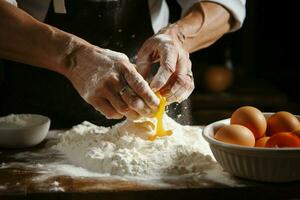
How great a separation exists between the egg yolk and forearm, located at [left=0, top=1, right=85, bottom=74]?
273mm

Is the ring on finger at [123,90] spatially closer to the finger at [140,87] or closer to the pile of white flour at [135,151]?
the finger at [140,87]

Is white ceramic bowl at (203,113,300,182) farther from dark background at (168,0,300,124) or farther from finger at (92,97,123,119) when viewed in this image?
dark background at (168,0,300,124)

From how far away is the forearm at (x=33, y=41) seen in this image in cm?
140

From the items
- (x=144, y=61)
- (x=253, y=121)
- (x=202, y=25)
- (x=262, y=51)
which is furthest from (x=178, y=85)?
(x=262, y=51)

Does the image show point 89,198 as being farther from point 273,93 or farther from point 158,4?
point 273,93

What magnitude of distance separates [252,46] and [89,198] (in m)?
2.27

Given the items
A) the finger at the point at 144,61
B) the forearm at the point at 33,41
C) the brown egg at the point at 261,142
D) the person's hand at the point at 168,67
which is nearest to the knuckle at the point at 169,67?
the person's hand at the point at 168,67

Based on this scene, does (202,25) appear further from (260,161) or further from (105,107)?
(260,161)

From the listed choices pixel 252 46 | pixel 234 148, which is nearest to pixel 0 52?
pixel 234 148

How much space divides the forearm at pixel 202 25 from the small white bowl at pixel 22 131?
56 cm

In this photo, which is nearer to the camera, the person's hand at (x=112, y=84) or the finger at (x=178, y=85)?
the person's hand at (x=112, y=84)

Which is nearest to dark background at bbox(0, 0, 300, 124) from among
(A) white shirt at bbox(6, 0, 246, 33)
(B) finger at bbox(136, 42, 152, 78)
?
(A) white shirt at bbox(6, 0, 246, 33)

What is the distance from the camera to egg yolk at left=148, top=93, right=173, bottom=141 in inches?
53.1

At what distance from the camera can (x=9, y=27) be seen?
4.87 feet
